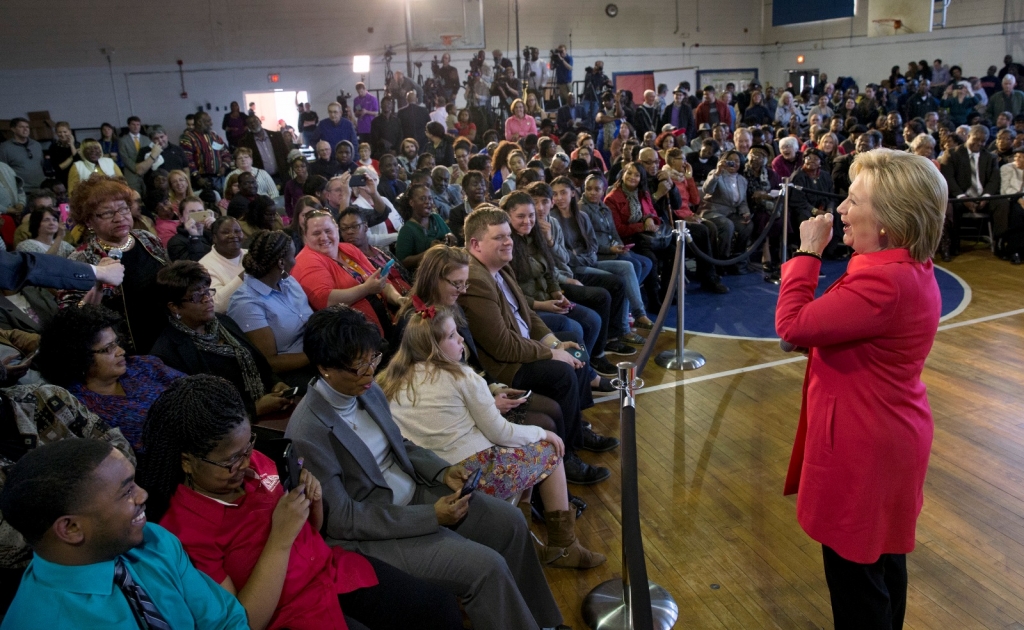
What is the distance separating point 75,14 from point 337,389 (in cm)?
1438

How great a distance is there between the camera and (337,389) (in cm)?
226

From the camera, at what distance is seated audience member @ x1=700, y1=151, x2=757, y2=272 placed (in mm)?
7093

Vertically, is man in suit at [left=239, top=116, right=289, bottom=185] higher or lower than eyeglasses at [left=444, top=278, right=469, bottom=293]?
higher

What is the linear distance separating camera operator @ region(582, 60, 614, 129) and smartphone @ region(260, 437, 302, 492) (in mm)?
11316

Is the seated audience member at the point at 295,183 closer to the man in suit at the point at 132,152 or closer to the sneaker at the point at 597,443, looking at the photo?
the man in suit at the point at 132,152

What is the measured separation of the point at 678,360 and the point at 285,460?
3.36m

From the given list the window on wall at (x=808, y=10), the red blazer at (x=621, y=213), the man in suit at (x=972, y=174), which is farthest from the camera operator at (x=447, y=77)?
the man in suit at (x=972, y=174)

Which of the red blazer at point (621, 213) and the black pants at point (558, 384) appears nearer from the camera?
the black pants at point (558, 384)

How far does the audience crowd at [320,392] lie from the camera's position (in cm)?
159

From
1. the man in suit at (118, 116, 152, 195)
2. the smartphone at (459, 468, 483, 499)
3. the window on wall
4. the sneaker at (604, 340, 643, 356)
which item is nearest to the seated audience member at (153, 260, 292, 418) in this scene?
the smartphone at (459, 468, 483, 499)

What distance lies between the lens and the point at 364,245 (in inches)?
180

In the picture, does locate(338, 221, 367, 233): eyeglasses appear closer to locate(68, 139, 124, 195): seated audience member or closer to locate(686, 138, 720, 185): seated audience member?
locate(68, 139, 124, 195): seated audience member

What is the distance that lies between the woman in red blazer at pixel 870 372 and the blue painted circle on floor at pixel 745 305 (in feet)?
11.9

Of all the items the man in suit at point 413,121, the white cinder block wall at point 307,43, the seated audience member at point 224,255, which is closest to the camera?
the seated audience member at point 224,255
